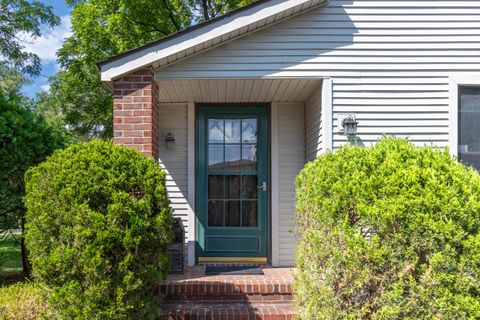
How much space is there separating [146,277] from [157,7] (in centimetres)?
834

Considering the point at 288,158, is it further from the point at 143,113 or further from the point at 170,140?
the point at 143,113

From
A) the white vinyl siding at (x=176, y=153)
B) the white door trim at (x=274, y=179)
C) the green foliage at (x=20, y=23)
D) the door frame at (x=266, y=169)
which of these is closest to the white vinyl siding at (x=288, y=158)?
the white door trim at (x=274, y=179)

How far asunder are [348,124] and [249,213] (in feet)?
6.68

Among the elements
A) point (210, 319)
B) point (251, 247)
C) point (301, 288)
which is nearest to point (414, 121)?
point (301, 288)

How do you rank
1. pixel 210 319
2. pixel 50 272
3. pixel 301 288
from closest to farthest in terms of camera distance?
pixel 50 272, pixel 301 288, pixel 210 319

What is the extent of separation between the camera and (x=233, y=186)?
513 cm

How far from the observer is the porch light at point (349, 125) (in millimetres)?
3960

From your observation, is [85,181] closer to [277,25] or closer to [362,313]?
[362,313]

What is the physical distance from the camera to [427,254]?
2.49 metres

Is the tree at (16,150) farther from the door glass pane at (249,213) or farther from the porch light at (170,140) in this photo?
the door glass pane at (249,213)

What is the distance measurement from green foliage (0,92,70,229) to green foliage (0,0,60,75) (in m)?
6.46

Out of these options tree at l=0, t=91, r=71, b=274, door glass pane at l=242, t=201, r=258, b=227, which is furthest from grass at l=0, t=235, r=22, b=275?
door glass pane at l=242, t=201, r=258, b=227

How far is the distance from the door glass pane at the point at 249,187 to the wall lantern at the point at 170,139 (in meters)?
1.19

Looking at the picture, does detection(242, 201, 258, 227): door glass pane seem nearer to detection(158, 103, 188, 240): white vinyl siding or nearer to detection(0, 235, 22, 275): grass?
detection(158, 103, 188, 240): white vinyl siding
